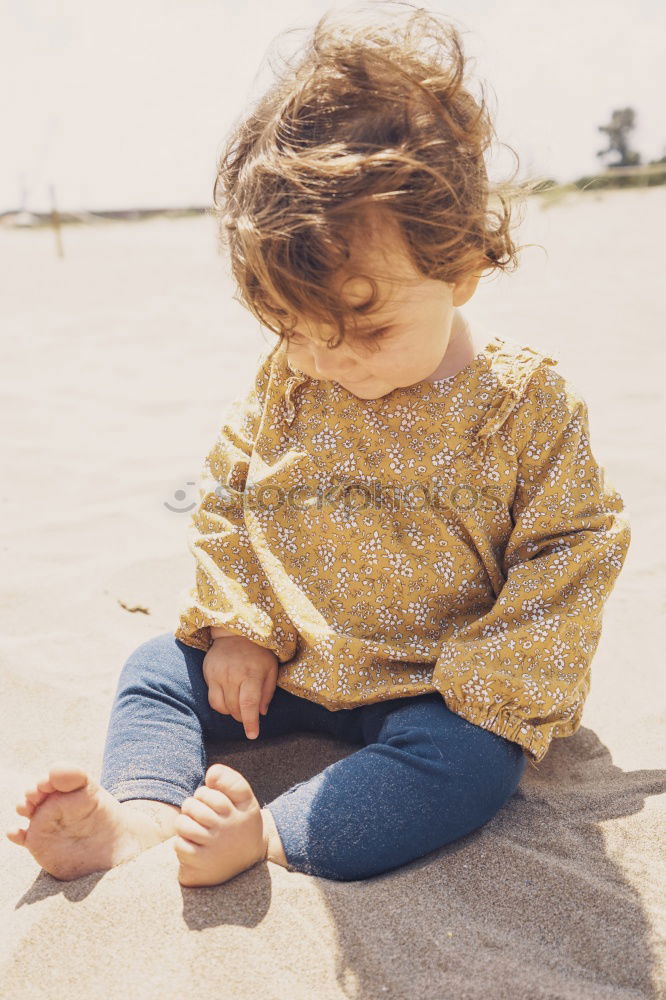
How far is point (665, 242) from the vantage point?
7.95 metres

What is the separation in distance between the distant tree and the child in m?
10.3

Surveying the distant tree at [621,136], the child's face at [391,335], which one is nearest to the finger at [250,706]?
the child's face at [391,335]

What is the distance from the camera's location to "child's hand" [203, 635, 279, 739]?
5.40 feet

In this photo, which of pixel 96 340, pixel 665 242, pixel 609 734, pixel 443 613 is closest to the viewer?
pixel 443 613

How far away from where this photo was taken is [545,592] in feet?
4.99

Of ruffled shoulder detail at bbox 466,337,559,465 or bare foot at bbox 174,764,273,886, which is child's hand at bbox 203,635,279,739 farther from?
ruffled shoulder detail at bbox 466,337,559,465

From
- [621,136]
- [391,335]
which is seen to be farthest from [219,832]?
[621,136]

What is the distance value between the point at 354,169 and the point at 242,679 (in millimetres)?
869

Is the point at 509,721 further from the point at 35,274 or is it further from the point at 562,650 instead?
the point at 35,274

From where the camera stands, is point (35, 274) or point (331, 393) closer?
point (331, 393)

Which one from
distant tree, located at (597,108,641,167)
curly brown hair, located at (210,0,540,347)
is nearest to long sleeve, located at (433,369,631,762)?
curly brown hair, located at (210,0,540,347)

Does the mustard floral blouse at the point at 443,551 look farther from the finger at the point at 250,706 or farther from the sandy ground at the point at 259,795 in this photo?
the sandy ground at the point at 259,795

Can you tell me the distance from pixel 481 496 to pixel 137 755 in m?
0.70

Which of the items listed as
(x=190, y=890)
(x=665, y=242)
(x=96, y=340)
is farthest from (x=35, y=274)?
(x=190, y=890)
